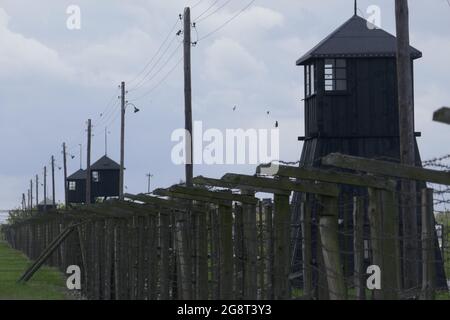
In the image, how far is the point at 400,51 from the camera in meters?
23.5

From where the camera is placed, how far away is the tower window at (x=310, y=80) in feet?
133

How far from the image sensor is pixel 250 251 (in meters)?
17.9

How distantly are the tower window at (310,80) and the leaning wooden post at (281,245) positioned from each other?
2339cm

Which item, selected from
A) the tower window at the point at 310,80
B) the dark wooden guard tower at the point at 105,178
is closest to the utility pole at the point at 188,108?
the tower window at the point at 310,80

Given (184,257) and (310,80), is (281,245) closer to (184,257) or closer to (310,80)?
(184,257)

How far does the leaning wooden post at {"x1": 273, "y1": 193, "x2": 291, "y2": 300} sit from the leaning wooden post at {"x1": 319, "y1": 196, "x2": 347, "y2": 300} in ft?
7.89

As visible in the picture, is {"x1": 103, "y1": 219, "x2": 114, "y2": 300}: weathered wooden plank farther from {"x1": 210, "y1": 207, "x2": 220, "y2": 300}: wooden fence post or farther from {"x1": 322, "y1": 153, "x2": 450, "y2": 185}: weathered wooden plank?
{"x1": 322, "y1": 153, "x2": 450, "y2": 185}: weathered wooden plank

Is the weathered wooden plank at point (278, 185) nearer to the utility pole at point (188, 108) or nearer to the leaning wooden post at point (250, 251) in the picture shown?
the leaning wooden post at point (250, 251)
